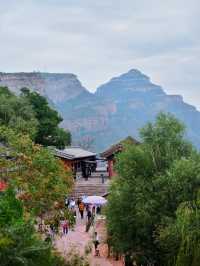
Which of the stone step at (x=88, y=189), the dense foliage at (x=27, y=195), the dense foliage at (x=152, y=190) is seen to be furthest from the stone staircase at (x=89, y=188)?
the dense foliage at (x=152, y=190)

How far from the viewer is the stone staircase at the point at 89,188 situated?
1574 inches

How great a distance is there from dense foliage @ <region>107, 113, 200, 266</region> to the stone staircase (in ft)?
62.2

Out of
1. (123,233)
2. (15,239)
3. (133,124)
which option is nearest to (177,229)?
(123,233)

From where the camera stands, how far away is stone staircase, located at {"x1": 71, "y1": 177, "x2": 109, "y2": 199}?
3997 centimetres

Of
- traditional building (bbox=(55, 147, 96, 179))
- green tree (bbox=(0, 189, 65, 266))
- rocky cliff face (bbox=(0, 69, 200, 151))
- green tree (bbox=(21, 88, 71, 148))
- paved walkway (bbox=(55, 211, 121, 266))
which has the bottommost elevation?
paved walkway (bbox=(55, 211, 121, 266))

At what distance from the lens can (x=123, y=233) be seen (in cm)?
1992

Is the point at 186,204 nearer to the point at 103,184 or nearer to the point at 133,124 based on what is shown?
the point at 103,184

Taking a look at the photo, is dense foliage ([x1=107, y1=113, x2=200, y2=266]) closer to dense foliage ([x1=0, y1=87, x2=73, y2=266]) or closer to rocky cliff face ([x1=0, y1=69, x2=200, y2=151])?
dense foliage ([x1=0, y1=87, x2=73, y2=266])

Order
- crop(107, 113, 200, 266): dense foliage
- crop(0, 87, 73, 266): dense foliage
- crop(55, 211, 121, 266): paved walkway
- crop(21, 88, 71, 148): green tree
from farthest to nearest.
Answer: crop(21, 88, 71, 148): green tree < crop(55, 211, 121, 266): paved walkway < crop(107, 113, 200, 266): dense foliage < crop(0, 87, 73, 266): dense foliage

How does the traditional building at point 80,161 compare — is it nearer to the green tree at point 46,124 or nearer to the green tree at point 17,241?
the green tree at point 46,124

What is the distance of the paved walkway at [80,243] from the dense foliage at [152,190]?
3.34 m

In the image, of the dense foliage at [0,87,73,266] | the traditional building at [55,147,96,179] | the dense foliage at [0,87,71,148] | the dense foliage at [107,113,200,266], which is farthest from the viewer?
the traditional building at [55,147,96,179]

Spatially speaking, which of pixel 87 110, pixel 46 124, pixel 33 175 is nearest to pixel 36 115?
pixel 46 124

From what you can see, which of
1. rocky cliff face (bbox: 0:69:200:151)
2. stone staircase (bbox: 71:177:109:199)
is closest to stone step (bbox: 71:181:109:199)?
stone staircase (bbox: 71:177:109:199)
